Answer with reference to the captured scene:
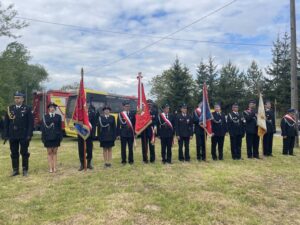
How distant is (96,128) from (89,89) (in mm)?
10191

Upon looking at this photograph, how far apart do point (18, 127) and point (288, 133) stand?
29.5 ft

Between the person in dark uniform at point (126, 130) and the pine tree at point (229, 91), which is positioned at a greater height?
the pine tree at point (229, 91)

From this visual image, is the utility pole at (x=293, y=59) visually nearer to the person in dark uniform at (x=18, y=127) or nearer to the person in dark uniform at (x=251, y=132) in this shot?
the person in dark uniform at (x=251, y=132)

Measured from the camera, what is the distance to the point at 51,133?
9336 millimetres

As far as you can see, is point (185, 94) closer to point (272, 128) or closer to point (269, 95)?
point (269, 95)

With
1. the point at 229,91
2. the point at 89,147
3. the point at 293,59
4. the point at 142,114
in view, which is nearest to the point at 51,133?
the point at 89,147

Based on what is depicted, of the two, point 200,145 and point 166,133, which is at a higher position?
point 166,133

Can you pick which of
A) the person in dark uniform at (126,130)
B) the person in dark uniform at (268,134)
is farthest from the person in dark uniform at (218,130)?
the person in dark uniform at (126,130)

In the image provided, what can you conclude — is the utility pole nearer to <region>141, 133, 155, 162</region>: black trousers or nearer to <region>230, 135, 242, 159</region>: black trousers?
<region>230, 135, 242, 159</region>: black trousers

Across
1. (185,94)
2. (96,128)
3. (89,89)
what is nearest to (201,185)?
(96,128)

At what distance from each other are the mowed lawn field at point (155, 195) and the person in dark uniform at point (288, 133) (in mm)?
2894

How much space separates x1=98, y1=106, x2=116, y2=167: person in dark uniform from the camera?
33.2 feet

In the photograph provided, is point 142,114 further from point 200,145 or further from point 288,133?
point 288,133

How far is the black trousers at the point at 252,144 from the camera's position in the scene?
1197cm
